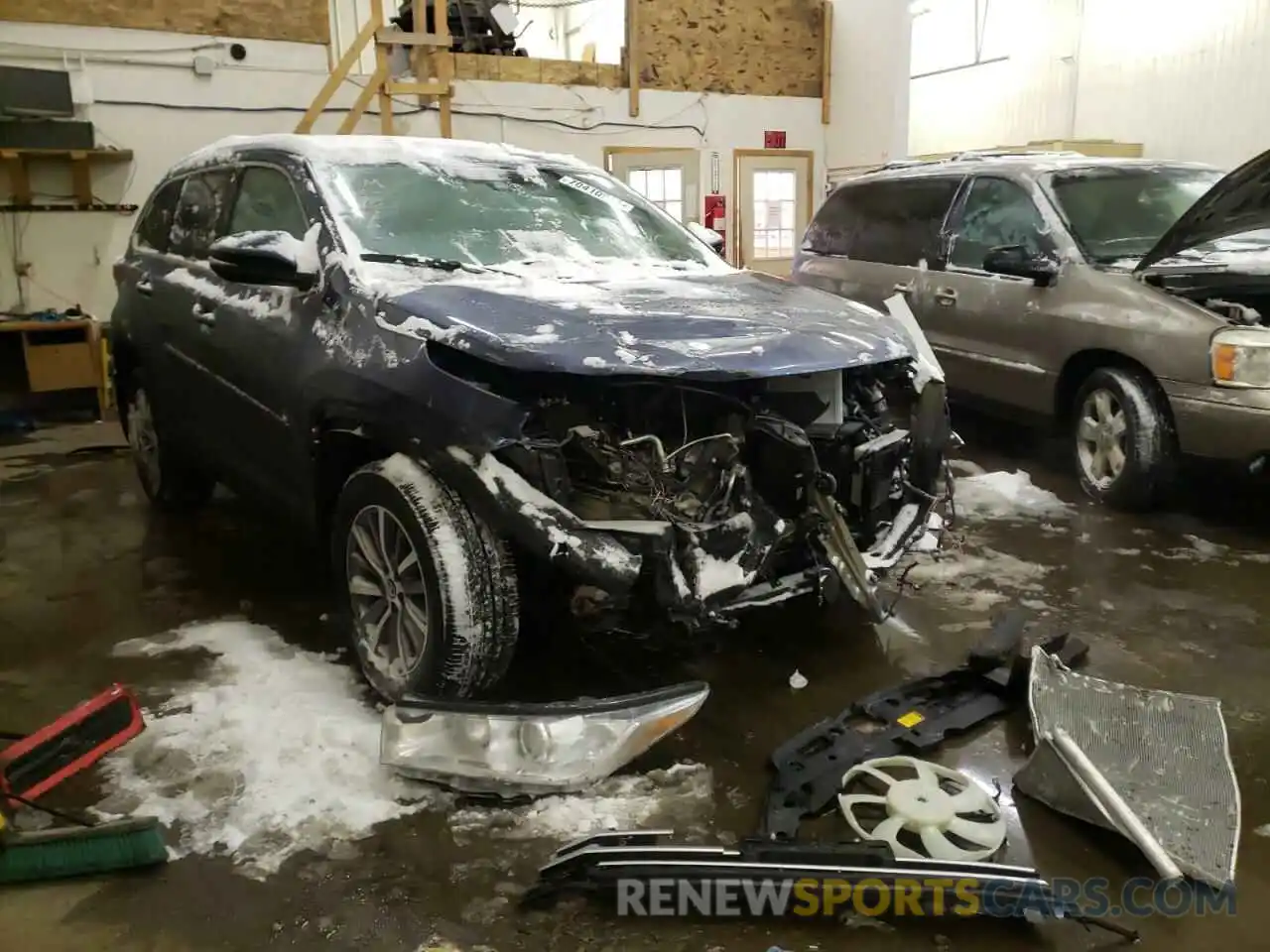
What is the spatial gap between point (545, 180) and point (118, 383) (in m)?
2.52

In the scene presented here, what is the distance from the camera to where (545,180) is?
13.4ft

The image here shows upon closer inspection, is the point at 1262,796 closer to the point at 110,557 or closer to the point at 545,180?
the point at 545,180

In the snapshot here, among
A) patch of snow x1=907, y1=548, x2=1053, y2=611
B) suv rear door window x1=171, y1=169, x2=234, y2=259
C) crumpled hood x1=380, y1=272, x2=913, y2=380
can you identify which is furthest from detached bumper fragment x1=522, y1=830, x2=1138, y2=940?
suv rear door window x1=171, y1=169, x2=234, y2=259

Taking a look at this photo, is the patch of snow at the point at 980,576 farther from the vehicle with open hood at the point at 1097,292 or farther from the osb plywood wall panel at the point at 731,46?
the osb plywood wall panel at the point at 731,46

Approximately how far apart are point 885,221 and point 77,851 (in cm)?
585

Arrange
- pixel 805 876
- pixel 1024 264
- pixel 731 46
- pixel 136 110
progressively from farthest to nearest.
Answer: pixel 731 46
pixel 136 110
pixel 1024 264
pixel 805 876

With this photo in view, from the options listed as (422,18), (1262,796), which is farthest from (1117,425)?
(422,18)

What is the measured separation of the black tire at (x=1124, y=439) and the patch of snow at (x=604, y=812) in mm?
3274

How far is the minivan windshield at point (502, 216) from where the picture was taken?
3441 mm

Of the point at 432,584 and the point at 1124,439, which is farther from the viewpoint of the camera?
the point at 1124,439

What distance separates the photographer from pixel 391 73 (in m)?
9.36

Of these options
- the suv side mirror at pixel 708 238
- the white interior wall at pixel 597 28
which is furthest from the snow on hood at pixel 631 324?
the white interior wall at pixel 597 28

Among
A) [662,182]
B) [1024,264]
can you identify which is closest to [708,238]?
[1024,264]

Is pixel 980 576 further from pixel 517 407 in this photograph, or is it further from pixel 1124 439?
pixel 517 407
